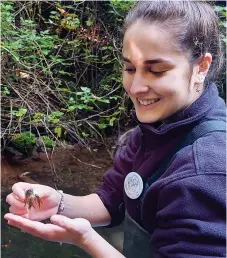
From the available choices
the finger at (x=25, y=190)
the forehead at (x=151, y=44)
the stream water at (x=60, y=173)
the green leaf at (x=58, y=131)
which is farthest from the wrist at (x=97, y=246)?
the green leaf at (x=58, y=131)

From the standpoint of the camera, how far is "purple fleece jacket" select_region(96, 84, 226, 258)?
3.17 ft

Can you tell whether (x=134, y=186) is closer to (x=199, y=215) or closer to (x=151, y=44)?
(x=199, y=215)

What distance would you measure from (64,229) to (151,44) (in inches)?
19.5

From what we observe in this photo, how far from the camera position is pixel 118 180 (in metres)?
1.43

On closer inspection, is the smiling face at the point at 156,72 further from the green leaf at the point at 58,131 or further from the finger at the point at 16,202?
the green leaf at the point at 58,131

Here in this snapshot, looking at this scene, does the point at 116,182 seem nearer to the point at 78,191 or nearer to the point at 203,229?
the point at 203,229

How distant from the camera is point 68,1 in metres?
3.51

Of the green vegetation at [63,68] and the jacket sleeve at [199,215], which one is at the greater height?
the jacket sleeve at [199,215]

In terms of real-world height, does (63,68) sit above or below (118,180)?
below

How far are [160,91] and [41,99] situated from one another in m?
2.02

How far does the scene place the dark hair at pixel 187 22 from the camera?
3.67 ft

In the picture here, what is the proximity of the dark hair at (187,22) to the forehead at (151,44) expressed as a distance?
0.06 ft

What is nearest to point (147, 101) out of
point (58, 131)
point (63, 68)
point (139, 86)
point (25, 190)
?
point (139, 86)

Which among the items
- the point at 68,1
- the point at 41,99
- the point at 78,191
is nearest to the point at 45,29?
the point at 68,1
